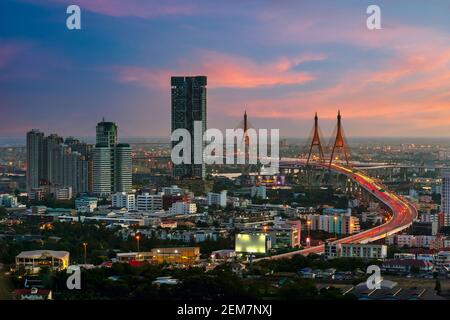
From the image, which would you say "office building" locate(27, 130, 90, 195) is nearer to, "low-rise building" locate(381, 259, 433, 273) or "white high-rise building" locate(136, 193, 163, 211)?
"white high-rise building" locate(136, 193, 163, 211)

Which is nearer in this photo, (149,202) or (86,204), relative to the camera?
(86,204)

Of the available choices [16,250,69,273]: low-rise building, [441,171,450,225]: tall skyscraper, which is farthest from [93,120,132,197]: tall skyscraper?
[16,250,69,273]: low-rise building

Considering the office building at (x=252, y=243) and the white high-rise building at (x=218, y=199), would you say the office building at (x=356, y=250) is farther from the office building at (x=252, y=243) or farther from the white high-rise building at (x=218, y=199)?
the white high-rise building at (x=218, y=199)

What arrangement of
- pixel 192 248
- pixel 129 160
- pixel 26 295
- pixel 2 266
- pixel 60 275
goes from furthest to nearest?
pixel 129 160
pixel 192 248
pixel 2 266
pixel 60 275
pixel 26 295

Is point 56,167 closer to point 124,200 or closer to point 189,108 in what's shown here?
point 124,200

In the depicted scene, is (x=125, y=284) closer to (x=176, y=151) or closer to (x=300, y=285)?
(x=300, y=285)

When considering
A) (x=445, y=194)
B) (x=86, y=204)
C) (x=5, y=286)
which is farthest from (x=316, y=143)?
(x=5, y=286)
